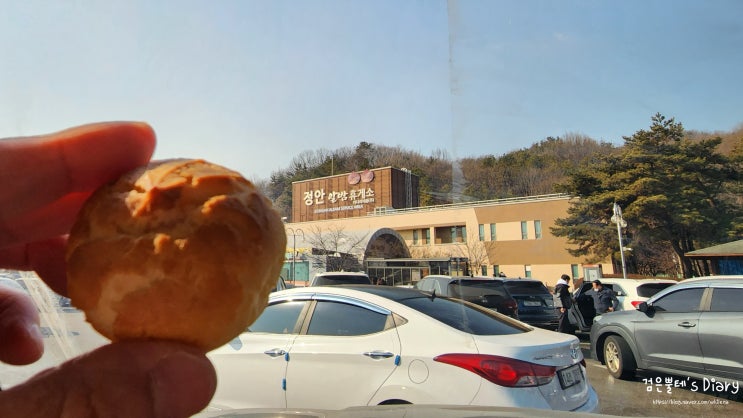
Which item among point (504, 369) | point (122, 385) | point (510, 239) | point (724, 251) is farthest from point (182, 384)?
point (510, 239)

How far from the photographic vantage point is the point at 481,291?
1045 centimetres

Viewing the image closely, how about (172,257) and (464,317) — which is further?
(464,317)

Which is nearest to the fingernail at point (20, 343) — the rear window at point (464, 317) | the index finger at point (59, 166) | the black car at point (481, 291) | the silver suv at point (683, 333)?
the index finger at point (59, 166)

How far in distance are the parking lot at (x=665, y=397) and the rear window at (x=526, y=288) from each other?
3.53m

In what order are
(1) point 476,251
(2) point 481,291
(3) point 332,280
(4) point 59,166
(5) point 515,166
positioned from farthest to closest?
1. (1) point 476,251
2. (5) point 515,166
3. (3) point 332,280
4. (2) point 481,291
5. (4) point 59,166

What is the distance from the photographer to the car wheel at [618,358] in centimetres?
829

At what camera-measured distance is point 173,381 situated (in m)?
0.81

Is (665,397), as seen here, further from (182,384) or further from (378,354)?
(182,384)

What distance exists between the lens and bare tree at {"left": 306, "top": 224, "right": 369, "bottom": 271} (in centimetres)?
3084

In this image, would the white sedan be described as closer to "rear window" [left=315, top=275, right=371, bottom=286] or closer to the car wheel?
the car wheel

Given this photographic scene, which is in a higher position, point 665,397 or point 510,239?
point 510,239

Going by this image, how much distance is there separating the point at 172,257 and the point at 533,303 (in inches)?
477

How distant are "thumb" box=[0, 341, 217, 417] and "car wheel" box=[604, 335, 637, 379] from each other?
936 cm

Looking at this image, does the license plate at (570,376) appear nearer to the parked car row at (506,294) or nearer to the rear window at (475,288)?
the parked car row at (506,294)
